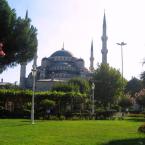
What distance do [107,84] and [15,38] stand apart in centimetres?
3448

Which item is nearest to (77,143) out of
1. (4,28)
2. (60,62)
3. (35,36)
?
(4,28)

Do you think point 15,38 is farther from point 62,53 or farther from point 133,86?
point 62,53

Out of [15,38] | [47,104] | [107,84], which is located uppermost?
[15,38]

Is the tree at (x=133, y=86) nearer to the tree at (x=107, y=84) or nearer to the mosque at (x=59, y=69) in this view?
the mosque at (x=59, y=69)

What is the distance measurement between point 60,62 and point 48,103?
80.9 metres

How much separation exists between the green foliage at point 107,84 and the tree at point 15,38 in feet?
98.9

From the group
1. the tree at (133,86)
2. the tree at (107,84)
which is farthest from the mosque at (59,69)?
the tree at (107,84)

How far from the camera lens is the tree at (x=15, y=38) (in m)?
33.9

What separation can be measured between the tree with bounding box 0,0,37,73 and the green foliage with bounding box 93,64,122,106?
98.9 feet

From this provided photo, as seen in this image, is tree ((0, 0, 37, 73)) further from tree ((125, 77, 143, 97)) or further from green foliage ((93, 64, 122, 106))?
tree ((125, 77, 143, 97))

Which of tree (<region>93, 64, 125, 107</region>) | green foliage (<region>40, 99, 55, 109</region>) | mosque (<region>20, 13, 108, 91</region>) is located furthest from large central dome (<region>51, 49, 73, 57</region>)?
green foliage (<region>40, 99, 55, 109</region>)

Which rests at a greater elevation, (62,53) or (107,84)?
(62,53)

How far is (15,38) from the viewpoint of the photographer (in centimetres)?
3516

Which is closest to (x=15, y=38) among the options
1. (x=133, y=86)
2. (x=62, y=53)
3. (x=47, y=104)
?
(x=47, y=104)
